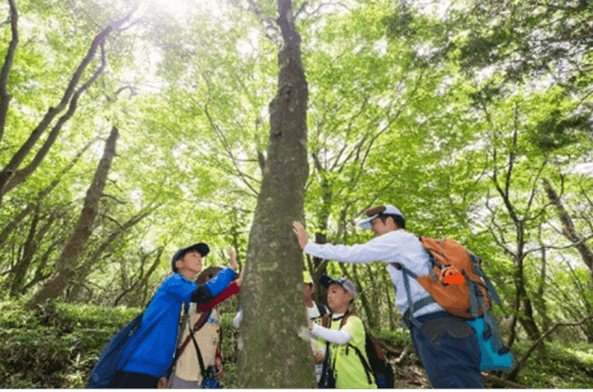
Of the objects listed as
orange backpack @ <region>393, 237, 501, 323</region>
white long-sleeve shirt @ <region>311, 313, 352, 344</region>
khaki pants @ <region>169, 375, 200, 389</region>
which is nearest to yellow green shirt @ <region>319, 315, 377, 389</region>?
white long-sleeve shirt @ <region>311, 313, 352, 344</region>

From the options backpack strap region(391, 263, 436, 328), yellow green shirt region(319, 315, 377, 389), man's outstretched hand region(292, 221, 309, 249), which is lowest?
yellow green shirt region(319, 315, 377, 389)

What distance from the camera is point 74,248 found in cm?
995

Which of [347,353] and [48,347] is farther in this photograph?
[48,347]

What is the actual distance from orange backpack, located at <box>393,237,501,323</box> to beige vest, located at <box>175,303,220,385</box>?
6.42 feet

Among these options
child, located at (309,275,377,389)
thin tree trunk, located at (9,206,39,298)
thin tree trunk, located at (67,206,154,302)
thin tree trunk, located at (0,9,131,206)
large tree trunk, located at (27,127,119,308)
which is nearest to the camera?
child, located at (309,275,377,389)

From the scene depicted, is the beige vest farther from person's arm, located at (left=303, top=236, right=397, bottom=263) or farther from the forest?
the forest

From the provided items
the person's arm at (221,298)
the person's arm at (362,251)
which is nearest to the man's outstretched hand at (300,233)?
the person's arm at (362,251)

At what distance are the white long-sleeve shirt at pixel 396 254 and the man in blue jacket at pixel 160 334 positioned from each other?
39.8 inches

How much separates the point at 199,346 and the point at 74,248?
9.46 meters

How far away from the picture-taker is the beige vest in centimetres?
287

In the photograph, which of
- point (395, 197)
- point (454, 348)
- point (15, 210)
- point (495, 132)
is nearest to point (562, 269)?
point (495, 132)

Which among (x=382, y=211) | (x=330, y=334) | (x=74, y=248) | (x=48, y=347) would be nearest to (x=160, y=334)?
(x=330, y=334)

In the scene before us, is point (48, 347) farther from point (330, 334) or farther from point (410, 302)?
point (410, 302)

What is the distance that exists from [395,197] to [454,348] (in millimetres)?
6318
